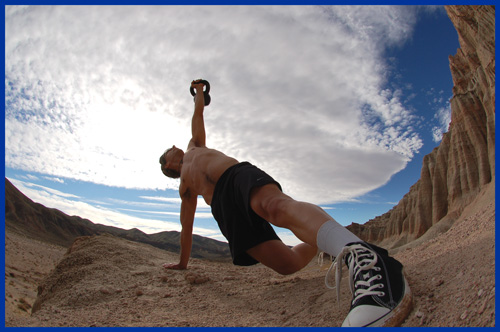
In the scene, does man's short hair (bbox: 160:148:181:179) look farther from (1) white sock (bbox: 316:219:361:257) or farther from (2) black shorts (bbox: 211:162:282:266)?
(1) white sock (bbox: 316:219:361:257)

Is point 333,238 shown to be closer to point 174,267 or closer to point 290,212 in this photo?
point 290,212

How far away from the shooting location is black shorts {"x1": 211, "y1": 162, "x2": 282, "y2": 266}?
2646mm

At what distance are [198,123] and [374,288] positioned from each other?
3202 mm

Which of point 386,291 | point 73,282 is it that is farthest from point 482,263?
point 73,282

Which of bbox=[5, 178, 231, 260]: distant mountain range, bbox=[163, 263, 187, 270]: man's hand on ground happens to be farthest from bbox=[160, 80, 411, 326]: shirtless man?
bbox=[5, 178, 231, 260]: distant mountain range

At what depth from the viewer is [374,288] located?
68.6 inches

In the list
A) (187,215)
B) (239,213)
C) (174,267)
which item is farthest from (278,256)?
(174,267)

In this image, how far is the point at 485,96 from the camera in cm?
1603

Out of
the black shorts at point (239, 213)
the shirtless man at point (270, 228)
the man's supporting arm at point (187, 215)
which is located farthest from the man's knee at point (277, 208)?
the man's supporting arm at point (187, 215)

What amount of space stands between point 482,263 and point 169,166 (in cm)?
360

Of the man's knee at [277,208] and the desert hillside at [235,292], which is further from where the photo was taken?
the man's knee at [277,208]

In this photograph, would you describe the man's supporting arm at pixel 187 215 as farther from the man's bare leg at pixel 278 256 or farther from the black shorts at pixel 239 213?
the man's bare leg at pixel 278 256

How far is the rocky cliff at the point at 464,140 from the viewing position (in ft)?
47.1

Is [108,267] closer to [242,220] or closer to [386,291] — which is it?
[242,220]
